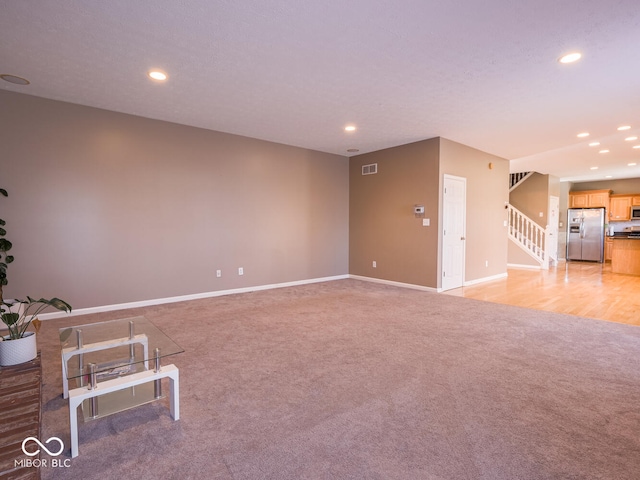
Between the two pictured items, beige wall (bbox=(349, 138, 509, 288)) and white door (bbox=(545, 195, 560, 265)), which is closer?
beige wall (bbox=(349, 138, 509, 288))

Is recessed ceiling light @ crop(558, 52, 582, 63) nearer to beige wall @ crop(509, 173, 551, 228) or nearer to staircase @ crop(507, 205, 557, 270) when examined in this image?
staircase @ crop(507, 205, 557, 270)

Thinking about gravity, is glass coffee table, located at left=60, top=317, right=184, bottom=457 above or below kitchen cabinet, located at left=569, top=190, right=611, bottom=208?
below

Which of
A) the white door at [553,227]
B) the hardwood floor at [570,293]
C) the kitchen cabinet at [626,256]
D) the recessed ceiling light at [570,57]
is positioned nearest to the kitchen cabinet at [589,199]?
the white door at [553,227]

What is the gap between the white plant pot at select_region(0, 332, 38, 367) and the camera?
209cm

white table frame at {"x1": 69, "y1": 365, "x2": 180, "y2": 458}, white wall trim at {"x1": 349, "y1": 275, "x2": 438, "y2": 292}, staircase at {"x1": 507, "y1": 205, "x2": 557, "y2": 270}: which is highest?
staircase at {"x1": 507, "y1": 205, "x2": 557, "y2": 270}

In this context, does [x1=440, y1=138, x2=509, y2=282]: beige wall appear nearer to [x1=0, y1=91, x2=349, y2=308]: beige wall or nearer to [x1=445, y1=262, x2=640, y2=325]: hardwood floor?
[x1=445, y1=262, x2=640, y2=325]: hardwood floor

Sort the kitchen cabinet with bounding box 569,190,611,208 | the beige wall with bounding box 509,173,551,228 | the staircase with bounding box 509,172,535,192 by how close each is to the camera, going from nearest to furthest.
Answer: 1. the beige wall with bounding box 509,173,551,228
2. the staircase with bounding box 509,172,535,192
3. the kitchen cabinet with bounding box 569,190,611,208

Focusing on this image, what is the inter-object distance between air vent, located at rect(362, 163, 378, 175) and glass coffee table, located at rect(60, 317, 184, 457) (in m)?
5.18

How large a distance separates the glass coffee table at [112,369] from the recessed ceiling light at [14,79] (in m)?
2.89

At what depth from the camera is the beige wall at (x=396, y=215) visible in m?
5.75

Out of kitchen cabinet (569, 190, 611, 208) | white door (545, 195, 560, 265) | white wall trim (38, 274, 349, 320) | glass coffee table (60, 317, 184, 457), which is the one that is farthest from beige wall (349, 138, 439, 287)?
kitchen cabinet (569, 190, 611, 208)

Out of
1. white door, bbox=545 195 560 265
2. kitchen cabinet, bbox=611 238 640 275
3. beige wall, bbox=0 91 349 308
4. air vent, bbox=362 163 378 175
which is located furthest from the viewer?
white door, bbox=545 195 560 265

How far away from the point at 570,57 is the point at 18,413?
186 inches

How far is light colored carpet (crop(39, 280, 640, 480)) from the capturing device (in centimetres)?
162
